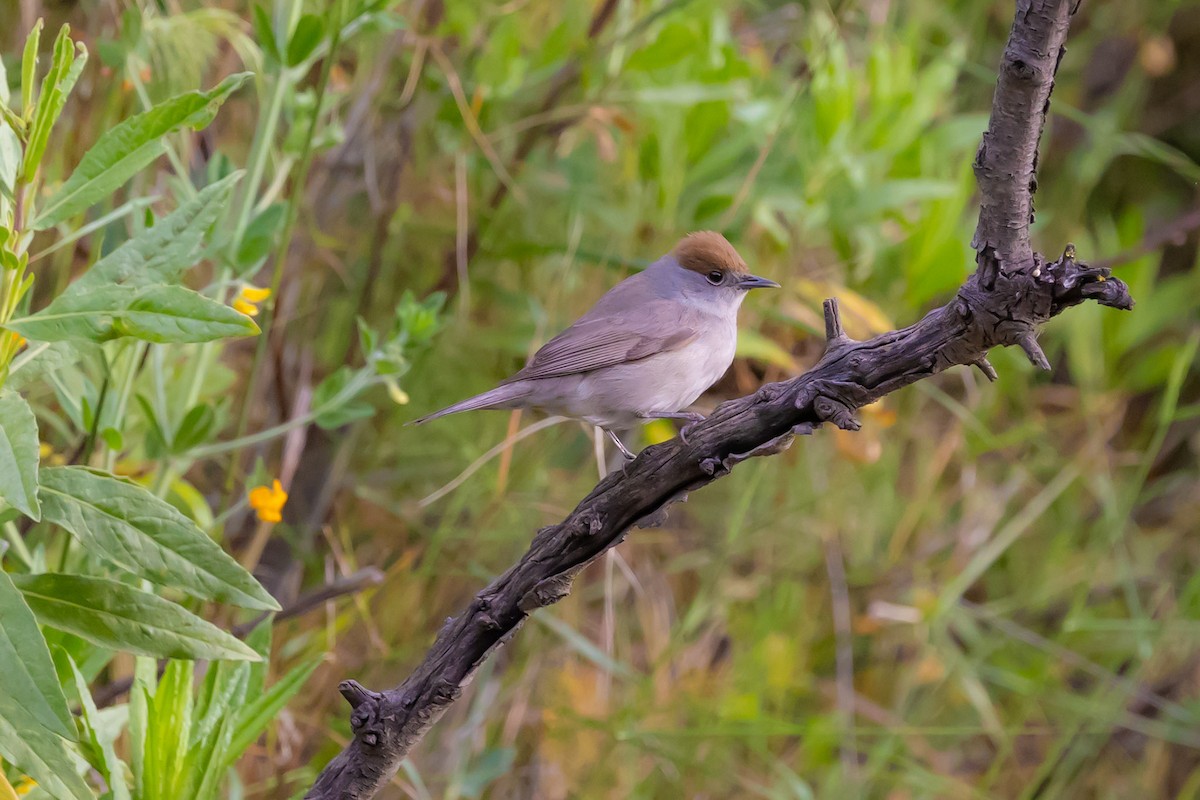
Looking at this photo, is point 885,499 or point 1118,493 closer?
point 885,499

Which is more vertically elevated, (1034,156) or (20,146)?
(1034,156)

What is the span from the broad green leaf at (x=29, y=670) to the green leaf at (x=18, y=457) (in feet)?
0.42

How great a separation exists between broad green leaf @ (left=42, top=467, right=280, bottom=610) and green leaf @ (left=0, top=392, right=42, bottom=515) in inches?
7.4

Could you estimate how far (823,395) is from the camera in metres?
1.65

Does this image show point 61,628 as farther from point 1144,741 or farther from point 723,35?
point 1144,741

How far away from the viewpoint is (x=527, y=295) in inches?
133

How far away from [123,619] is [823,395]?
1.06 metres

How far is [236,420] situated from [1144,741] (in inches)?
152

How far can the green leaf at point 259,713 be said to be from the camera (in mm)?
1838

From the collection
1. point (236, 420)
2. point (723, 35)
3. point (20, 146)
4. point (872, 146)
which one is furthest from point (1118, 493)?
point (20, 146)

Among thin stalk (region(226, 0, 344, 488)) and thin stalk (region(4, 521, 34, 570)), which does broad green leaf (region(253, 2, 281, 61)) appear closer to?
thin stalk (region(226, 0, 344, 488))

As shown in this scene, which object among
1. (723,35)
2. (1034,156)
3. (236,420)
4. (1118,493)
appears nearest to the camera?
(1034,156)

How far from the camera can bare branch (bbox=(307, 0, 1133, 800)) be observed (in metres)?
1.38

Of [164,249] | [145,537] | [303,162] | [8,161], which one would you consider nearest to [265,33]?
[303,162]
